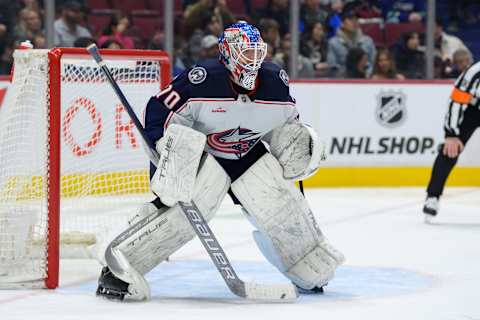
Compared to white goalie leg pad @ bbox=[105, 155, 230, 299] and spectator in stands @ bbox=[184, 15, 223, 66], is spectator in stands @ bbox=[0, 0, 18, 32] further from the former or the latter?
white goalie leg pad @ bbox=[105, 155, 230, 299]

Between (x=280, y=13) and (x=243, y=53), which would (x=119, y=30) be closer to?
(x=280, y=13)

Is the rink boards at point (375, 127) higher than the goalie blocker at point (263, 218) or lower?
lower

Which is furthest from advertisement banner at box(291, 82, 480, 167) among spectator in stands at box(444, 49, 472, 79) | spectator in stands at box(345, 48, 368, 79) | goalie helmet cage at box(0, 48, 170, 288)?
goalie helmet cage at box(0, 48, 170, 288)

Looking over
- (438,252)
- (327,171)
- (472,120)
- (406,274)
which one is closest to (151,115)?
(406,274)

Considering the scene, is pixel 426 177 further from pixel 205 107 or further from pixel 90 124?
pixel 205 107

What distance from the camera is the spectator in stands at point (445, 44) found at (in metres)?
9.67

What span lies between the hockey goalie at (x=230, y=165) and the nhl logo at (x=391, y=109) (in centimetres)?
475

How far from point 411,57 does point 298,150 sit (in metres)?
5.41

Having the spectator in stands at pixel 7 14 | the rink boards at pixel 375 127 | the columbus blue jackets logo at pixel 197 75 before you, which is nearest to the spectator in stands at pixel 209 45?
the rink boards at pixel 375 127

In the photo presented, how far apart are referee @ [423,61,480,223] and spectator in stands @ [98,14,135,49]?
2673 mm

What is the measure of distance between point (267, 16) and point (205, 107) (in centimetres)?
506

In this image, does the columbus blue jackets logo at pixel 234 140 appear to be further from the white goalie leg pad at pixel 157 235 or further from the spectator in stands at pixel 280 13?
the spectator in stands at pixel 280 13

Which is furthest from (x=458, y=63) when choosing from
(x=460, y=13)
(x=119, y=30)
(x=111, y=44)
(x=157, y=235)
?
(x=157, y=235)

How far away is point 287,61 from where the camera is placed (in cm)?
928
